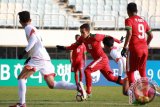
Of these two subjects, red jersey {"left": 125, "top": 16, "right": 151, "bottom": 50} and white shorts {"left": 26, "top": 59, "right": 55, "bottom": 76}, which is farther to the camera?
red jersey {"left": 125, "top": 16, "right": 151, "bottom": 50}

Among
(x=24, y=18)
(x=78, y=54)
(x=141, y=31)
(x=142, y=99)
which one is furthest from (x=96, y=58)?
(x=78, y=54)

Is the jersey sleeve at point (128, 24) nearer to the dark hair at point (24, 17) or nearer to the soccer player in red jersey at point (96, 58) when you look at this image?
the dark hair at point (24, 17)

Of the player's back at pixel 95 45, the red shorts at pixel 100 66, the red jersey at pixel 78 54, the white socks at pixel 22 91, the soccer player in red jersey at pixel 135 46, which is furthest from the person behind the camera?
the red jersey at pixel 78 54

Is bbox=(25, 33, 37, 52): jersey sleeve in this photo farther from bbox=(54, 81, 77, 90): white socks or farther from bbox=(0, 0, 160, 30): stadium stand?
bbox=(0, 0, 160, 30): stadium stand

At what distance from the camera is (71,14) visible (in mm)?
33688

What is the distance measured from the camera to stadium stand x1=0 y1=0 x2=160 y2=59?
32.4 metres

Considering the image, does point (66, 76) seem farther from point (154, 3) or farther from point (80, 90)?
point (80, 90)

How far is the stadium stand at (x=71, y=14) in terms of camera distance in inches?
1277

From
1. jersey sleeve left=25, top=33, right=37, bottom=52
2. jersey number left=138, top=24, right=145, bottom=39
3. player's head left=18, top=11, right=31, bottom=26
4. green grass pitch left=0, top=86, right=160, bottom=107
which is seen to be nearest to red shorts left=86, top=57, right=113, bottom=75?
green grass pitch left=0, top=86, right=160, bottom=107

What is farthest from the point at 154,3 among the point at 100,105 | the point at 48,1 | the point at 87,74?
the point at 100,105

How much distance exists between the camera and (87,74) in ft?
59.5

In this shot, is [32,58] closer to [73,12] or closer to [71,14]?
[71,14]

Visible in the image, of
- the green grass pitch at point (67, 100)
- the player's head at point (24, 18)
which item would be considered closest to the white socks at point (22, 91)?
the player's head at point (24, 18)

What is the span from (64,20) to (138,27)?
59.4 feet
